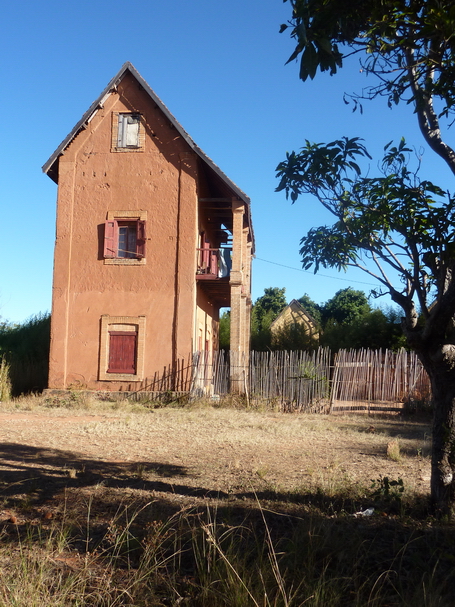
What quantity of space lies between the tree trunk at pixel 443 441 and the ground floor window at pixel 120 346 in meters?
12.7

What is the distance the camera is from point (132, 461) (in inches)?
308

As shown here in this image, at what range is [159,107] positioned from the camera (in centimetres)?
1758

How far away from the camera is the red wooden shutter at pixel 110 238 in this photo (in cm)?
1733

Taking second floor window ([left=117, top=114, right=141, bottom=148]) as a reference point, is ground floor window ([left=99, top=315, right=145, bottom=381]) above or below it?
below

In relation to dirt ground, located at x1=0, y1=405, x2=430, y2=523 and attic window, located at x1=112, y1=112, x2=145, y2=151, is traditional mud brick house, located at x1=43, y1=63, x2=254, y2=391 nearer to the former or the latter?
attic window, located at x1=112, y1=112, x2=145, y2=151

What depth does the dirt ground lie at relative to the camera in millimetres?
5796

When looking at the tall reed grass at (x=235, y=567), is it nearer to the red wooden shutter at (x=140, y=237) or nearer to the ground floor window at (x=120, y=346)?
the ground floor window at (x=120, y=346)

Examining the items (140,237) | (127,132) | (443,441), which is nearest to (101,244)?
(140,237)

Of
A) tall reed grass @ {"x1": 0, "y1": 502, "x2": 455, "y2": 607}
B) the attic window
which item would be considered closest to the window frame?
the attic window

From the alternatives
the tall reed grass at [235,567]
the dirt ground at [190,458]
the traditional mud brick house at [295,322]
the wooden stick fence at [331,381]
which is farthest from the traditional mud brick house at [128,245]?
the tall reed grass at [235,567]

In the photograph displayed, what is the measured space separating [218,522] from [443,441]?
217cm

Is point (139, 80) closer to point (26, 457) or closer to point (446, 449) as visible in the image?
point (26, 457)

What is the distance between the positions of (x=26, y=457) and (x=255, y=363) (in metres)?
8.95

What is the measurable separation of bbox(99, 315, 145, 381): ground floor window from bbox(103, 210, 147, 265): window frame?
1.76m
